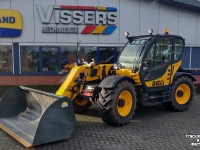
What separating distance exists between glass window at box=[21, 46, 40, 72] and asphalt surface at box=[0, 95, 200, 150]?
4798 millimetres

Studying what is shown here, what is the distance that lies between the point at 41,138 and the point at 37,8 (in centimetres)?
731

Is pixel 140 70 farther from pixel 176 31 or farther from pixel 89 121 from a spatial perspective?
pixel 176 31

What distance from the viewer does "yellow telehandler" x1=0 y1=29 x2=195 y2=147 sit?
14.9 ft

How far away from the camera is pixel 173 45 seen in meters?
6.83

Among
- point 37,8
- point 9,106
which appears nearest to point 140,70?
point 9,106

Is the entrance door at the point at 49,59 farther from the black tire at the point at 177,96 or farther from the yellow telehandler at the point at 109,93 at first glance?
the black tire at the point at 177,96

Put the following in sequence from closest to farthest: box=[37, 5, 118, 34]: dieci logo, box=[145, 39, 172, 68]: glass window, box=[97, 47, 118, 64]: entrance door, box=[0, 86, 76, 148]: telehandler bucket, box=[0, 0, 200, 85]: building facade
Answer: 1. box=[0, 86, 76, 148]: telehandler bucket
2. box=[145, 39, 172, 68]: glass window
3. box=[0, 0, 200, 85]: building facade
4. box=[37, 5, 118, 34]: dieci logo
5. box=[97, 47, 118, 64]: entrance door

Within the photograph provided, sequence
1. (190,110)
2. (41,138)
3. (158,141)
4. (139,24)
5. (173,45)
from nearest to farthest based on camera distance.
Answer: (41,138) → (158,141) → (173,45) → (190,110) → (139,24)

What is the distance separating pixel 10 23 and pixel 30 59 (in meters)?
1.80

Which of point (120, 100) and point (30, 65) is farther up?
point (30, 65)

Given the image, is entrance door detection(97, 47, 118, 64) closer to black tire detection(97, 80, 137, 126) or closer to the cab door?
the cab door

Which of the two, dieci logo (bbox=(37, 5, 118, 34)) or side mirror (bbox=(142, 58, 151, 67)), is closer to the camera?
side mirror (bbox=(142, 58, 151, 67))

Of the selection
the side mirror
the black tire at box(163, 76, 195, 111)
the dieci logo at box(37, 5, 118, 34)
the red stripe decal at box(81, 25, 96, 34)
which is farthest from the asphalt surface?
the dieci logo at box(37, 5, 118, 34)

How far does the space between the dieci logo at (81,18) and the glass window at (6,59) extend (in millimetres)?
1857
